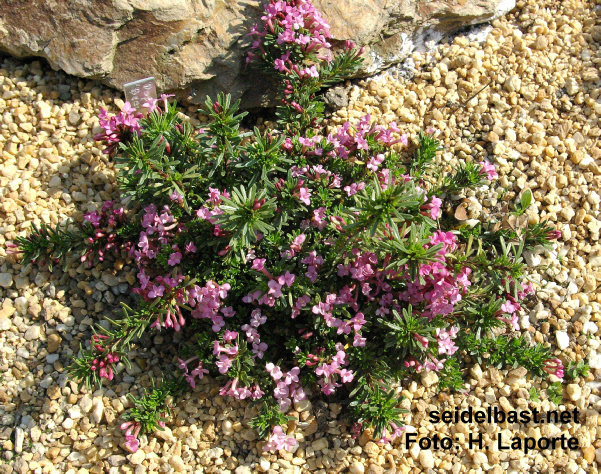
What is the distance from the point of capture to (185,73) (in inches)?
186

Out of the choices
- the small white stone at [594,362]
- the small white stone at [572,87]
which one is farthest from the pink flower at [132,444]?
the small white stone at [572,87]

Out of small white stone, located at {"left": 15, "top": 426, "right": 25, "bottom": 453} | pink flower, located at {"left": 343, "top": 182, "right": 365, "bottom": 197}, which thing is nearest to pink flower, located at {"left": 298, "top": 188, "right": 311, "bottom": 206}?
pink flower, located at {"left": 343, "top": 182, "right": 365, "bottom": 197}

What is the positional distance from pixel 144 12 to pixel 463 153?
3.13 m

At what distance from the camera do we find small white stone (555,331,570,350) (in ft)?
13.4

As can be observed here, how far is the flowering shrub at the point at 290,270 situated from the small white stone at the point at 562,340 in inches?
13.4

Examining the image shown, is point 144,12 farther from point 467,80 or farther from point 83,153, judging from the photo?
point 467,80

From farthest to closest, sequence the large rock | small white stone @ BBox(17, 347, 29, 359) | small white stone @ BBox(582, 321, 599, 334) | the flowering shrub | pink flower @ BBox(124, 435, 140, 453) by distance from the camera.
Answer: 1. the large rock
2. small white stone @ BBox(582, 321, 599, 334)
3. small white stone @ BBox(17, 347, 29, 359)
4. pink flower @ BBox(124, 435, 140, 453)
5. the flowering shrub

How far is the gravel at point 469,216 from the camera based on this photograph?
379 cm

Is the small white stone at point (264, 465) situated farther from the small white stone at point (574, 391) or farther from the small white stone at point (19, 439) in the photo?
the small white stone at point (574, 391)

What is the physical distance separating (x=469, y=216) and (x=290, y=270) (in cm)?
171

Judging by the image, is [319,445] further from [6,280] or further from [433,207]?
[6,280]

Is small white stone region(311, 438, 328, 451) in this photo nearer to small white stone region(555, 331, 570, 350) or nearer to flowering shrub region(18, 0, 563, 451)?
flowering shrub region(18, 0, 563, 451)

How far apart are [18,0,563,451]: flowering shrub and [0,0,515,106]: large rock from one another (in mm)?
736

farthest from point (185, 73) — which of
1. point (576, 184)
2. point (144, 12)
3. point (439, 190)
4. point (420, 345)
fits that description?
point (576, 184)
